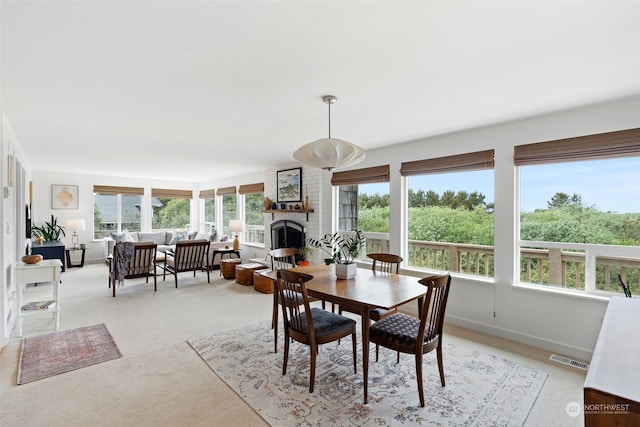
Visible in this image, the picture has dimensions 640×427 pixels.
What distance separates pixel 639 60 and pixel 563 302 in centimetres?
210

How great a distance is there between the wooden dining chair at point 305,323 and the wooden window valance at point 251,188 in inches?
188

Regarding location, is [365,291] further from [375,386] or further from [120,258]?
[120,258]

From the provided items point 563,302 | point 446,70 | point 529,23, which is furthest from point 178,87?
point 563,302

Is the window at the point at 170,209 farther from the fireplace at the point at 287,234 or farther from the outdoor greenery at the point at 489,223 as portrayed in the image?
the outdoor greenery at the point at 489,223

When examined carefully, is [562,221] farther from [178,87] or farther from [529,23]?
[178,87]

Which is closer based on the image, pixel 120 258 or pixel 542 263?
pixel 542 263

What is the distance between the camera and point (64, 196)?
7.77 metres

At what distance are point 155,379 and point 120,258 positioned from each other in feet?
10.3

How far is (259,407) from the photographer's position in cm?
217

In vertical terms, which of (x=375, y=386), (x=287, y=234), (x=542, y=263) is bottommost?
(x=375, y=386)

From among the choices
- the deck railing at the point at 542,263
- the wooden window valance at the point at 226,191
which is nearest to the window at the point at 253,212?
the wooden window valance at the point at 226,191

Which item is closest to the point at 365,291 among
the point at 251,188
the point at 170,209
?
the point at 251,188

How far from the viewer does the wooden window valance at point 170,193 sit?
9090mm

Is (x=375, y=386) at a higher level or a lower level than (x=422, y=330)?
lower
